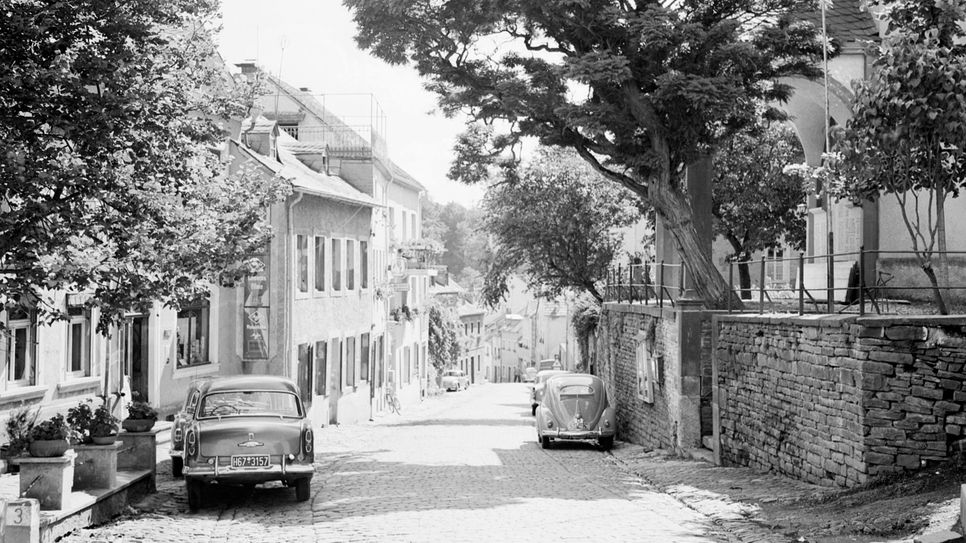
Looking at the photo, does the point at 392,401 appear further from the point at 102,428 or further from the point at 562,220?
the point at 102,428

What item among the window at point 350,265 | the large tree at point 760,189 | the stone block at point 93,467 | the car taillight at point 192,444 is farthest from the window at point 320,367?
the stone block at point 93,467

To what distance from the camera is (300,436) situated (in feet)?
45.3

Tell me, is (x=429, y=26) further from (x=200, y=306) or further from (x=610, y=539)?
(x=610, y=539)

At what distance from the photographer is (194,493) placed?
13523mm

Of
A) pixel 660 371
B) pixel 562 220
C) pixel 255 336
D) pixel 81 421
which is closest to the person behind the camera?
pixel 81 421

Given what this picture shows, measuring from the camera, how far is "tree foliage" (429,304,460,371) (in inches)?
2434

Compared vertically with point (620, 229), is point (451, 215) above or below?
above

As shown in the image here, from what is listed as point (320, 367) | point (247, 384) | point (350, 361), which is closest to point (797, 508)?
point (247, 384)

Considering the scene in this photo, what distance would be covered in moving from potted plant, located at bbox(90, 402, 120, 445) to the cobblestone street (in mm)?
993

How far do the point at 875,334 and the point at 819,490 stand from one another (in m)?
2.19

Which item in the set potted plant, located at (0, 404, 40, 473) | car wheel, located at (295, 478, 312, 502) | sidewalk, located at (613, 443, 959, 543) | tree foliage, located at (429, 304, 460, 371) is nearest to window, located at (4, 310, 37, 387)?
potted plant, located at (0, 404, 40, 473)

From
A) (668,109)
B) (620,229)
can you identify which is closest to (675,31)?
(668,109)

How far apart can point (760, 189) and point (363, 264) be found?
14.3 meters

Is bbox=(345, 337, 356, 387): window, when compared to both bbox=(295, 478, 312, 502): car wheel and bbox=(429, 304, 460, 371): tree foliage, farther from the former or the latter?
bbox=(429, 304, 460, 371): tree foliage
